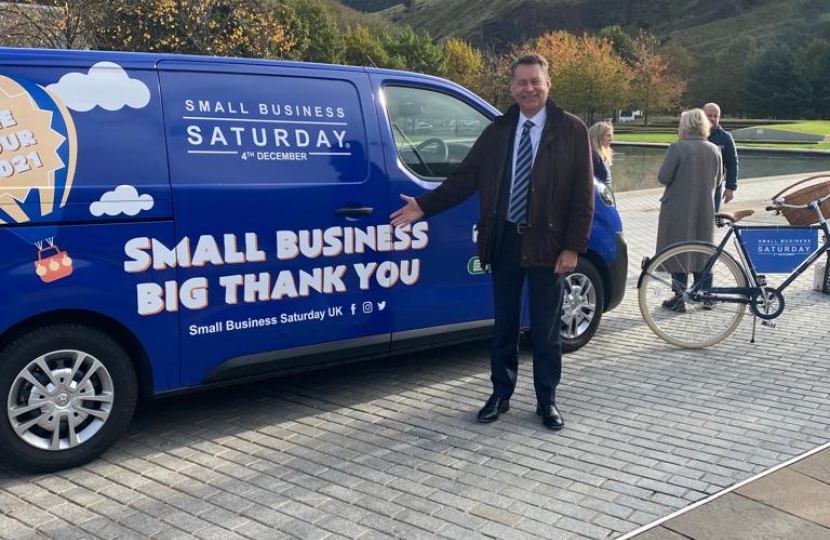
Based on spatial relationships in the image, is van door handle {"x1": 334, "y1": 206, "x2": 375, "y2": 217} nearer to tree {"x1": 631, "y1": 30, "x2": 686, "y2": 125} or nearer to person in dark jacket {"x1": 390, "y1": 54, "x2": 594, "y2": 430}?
person in dark jacket {"x1": 390, "y1": 54, "x2": 594, "y2": 430}

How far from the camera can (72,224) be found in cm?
347

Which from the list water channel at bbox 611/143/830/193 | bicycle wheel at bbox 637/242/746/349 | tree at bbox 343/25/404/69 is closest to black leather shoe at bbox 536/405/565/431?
bicycle wheel at bbox 637/242/746/349

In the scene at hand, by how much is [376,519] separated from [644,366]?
110 inches

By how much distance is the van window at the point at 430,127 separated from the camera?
15.3 ft

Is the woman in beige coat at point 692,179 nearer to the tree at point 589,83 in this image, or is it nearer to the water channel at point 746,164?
the water channel at point 746,164

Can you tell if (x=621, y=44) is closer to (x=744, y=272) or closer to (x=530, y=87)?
(x=744, y=272)

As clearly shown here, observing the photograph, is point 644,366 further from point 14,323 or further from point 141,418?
point 14,323

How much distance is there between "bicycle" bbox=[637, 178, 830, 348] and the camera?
570 cm

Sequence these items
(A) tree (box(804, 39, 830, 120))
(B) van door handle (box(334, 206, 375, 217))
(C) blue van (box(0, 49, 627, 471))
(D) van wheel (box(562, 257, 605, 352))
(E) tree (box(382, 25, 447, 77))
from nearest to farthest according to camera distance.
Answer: (C) blue van (box(0, 49, 627, 471)) → (B) van door handle (box(334, 206, 375, 217)) → (D) van wheel (box(562, 257, 605, 352)) → (A) tree (box(804, 39, 830, 120)) → (E) tree (box(382, 25, 447, 77))

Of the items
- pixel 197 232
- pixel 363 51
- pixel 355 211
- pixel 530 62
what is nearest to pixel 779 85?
pixel 363 51

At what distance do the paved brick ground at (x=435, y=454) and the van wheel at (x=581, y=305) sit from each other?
0.16m

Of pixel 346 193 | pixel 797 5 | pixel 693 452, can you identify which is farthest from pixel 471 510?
pixel 797 5

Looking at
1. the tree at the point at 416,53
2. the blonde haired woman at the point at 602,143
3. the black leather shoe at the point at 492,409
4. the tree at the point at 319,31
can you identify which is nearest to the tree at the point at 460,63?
the tree at the point at 416,53

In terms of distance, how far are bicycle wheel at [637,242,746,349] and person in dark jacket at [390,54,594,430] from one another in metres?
1.97
